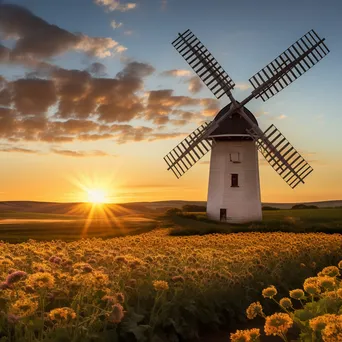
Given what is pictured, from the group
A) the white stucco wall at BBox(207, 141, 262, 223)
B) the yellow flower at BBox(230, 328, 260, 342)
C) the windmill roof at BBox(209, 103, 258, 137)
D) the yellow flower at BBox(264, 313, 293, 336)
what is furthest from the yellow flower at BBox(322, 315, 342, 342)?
the white stucco wall at BBox(207, 141, 262, 223)

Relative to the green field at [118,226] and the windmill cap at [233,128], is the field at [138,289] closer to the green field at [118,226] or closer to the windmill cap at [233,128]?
the green field at [118,226]

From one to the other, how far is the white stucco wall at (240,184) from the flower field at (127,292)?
20298 mm

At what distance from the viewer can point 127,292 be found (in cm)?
826

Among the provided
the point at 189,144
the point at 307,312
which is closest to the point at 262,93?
the point at 189,144

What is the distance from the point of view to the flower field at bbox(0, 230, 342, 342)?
5.84 meters

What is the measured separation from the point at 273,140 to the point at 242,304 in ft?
81.2

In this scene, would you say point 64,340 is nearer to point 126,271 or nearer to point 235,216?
point 126,271

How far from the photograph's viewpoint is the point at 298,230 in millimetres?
30781

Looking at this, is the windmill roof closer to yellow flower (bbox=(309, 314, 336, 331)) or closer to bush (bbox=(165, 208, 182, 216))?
bush (bbox=(165, 208, 182, 216))

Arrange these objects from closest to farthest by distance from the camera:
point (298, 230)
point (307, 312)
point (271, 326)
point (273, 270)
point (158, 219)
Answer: point (271, 326) < point (307, 312) < point (273, 270) < point (298, 230) < point (158, 219)

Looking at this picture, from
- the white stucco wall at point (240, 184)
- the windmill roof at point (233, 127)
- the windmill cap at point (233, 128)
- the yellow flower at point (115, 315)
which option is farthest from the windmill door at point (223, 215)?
the yellow flower at point (115, 315)

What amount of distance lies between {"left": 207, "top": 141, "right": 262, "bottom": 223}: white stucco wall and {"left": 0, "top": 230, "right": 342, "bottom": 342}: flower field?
66.6 ft

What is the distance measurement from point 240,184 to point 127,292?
2635 centimetres

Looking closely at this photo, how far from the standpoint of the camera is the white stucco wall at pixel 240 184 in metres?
34.0
